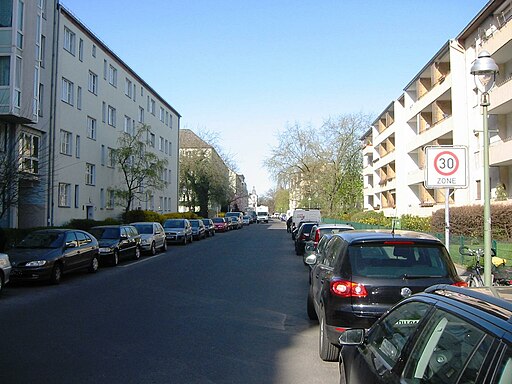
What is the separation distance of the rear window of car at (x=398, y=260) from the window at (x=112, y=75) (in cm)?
3658

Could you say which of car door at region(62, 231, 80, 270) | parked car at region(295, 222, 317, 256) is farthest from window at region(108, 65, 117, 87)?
car door at region(62, 231, 80, 270)

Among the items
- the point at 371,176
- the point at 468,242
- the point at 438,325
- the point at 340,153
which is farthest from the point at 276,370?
the point at 371,176

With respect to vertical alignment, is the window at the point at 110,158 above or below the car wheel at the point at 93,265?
above

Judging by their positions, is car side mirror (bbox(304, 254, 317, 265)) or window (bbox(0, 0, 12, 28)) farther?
window (bbox(0, 0, 12, 28))

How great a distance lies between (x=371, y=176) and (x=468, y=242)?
52.5 meters

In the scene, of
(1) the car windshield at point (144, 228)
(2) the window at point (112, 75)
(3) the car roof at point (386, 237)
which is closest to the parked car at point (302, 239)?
(1) the car windshield at point (144, 228)

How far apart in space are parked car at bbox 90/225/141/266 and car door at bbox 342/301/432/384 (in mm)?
15375

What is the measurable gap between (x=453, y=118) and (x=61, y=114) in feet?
77.0

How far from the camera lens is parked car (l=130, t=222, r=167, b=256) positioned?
23.0 m

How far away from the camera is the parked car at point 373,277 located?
18.9 feet

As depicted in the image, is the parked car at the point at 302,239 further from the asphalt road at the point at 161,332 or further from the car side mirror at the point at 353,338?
the car side mirror at the point at 353,338

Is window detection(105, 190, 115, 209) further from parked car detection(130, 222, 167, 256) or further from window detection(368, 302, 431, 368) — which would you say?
window detection(368, 302, 431, 368)

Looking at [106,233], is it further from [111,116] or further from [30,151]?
[111,116]

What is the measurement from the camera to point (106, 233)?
1936cm
